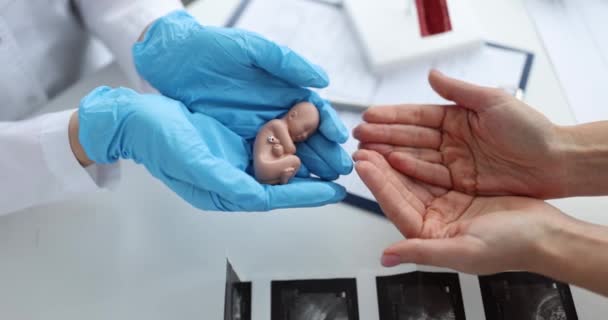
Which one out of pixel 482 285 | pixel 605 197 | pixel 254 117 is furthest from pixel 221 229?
pixel 605 197

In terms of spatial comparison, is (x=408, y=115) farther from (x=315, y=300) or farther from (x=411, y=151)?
(x=315, y=300)

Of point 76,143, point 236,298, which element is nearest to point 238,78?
point 76,143

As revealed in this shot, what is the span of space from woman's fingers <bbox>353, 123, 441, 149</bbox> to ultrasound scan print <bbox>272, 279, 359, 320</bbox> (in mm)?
315

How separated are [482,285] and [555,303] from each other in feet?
0.46

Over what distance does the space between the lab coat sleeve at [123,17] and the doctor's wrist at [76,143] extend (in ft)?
0.83

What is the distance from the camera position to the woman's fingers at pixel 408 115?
43.9 inches

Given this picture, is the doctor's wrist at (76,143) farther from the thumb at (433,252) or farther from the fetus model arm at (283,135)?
the thumb at (433,252)

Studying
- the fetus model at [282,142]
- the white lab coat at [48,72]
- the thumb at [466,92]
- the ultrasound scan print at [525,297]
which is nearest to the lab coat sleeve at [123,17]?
the white lab coat at [48,72]

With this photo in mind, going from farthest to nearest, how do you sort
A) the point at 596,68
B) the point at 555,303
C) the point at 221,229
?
1. the point at 596,68
2. the point at 221,229
3. the point at 555,303

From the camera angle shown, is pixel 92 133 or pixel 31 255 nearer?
pixel 92 133

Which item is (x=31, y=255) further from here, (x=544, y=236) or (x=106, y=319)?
(x=544, y=236)

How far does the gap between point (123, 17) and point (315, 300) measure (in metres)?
0.78

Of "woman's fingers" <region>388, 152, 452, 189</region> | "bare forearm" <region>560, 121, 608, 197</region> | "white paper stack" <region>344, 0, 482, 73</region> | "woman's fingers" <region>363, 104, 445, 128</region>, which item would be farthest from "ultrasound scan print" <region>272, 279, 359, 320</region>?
"white paper stack" <region>344, 0, 482, 73</region>

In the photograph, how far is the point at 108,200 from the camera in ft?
3.66
